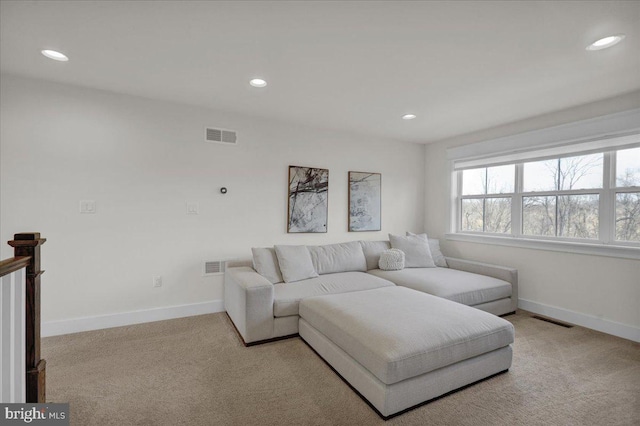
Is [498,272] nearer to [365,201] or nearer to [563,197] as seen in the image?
[563,197]

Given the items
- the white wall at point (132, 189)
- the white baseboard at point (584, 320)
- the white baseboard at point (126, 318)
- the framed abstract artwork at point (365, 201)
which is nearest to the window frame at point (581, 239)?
the white baseboard at point (584, 320)

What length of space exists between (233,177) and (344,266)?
1.78m

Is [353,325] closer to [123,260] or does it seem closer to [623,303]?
[123,260]

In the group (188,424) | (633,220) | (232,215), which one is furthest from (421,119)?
(188,424)

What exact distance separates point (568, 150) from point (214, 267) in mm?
4298

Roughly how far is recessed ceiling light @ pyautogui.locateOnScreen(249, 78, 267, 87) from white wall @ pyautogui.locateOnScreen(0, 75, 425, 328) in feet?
3.14

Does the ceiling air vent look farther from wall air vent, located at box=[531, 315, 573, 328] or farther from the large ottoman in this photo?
wall air vent, located at box=[531, 315, 573, 328]

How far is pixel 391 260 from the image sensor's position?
390 cm

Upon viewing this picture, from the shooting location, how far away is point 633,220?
292cm

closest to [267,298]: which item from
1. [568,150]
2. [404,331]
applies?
[404,331]

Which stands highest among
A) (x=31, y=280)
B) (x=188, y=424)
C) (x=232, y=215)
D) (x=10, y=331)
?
(x=232, y=215)

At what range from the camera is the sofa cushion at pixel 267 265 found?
3.24 m

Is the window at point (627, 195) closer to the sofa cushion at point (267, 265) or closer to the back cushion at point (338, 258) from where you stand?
the back cushion at point (338, 258)

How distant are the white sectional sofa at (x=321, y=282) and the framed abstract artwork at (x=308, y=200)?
0.42m
